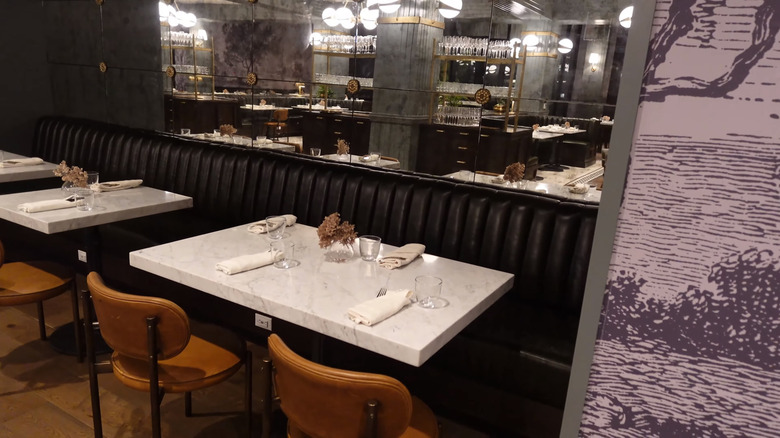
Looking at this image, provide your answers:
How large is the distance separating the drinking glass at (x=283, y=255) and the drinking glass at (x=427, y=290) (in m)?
0.61

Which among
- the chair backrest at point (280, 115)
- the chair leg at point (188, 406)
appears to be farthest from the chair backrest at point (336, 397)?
the chair backrest at point (280, 115)

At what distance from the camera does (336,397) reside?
4.48 ft

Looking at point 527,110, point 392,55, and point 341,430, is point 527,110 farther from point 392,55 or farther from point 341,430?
point 341,430

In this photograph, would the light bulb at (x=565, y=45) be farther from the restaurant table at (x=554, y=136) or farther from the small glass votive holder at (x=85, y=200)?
the small glass votive holder at (x=85, y=200)

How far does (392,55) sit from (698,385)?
335 cm

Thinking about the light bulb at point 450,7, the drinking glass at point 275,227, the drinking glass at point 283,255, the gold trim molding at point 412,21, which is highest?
the light bulb at point 450,7

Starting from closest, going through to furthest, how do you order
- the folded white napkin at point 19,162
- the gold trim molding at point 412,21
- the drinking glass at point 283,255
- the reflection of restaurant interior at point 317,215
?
the reflection of restaurant interior at point 317,215
the drinking glass at point 283,255
the gold trim molding at point 412,21
the folded white napkin at point 19,162

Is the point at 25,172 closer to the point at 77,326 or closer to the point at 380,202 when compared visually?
the point at 77,326

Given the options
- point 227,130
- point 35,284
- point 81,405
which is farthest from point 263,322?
point 227,130

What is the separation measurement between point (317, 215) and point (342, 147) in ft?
2.28

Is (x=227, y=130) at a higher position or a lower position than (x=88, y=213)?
higher

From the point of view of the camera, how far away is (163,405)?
2668 mm

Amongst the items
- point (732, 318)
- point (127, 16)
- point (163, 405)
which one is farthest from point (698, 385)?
point (127, 16)

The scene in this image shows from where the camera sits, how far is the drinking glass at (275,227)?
2.37 metres
